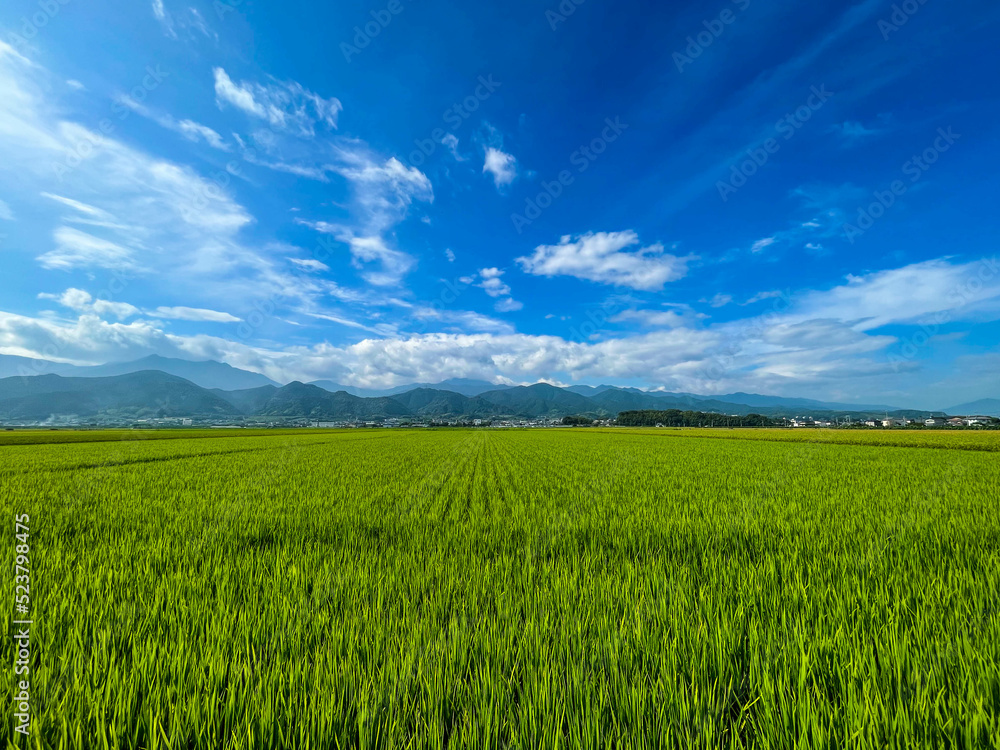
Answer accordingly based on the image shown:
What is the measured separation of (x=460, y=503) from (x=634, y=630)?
5.91m

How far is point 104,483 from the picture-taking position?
10.2 m

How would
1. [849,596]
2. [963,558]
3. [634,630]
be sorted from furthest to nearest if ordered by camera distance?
1. [963,558]
2. [849,596]
3. [634,630]

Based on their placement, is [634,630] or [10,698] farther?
[634,630]

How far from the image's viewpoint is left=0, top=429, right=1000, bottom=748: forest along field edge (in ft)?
5.90

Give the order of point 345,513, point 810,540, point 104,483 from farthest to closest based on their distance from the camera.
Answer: point 104,483 < point 345,513 < point 810,540

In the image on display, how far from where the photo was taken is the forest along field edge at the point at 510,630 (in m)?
1.80

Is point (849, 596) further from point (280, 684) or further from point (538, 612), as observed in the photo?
point (280, 684)

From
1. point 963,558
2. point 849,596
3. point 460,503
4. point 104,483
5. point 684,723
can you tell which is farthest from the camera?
point 104,483

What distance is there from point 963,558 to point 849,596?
2.72 m

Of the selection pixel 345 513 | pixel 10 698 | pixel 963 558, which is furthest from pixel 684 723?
pixel 345 513

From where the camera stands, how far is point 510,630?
2604 mm

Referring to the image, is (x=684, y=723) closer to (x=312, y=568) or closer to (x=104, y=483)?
(x=312, y=568)

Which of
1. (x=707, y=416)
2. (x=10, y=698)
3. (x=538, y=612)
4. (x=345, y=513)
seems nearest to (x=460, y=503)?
(x=345, y=513)

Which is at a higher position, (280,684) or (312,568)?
(280,684)
